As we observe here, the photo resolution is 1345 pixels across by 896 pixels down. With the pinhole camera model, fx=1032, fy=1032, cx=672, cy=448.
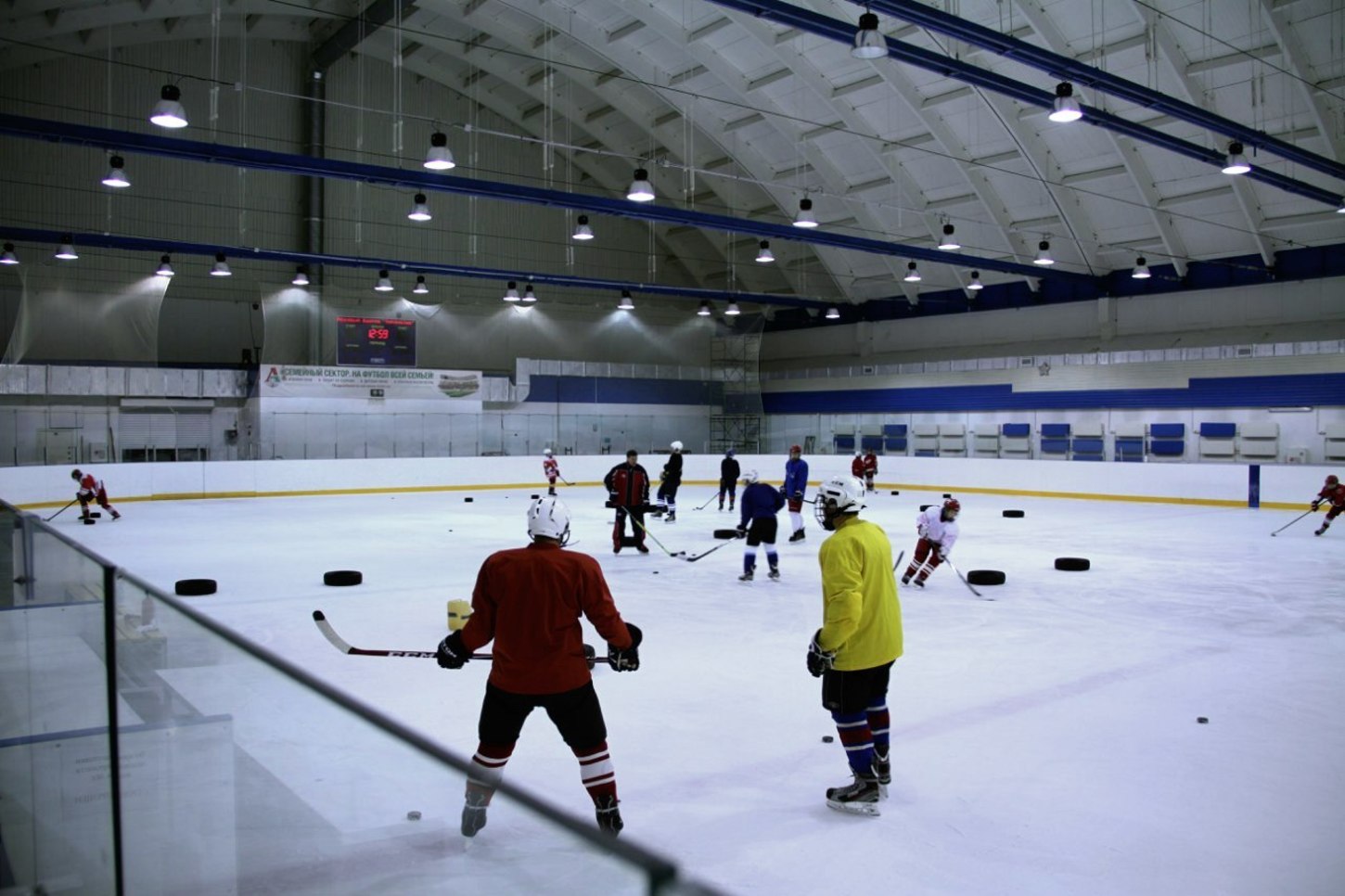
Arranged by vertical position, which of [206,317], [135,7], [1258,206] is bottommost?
[206,317]

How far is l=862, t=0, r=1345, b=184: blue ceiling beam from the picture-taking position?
12664 mm

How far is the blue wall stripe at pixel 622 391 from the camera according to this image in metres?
30.4

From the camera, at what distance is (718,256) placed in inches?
1385

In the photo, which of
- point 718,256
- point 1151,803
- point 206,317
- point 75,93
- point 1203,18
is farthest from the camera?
point 718,256

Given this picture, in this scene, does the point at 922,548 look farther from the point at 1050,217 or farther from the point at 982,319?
the point at 982,319

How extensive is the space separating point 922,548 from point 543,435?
19.6 meters

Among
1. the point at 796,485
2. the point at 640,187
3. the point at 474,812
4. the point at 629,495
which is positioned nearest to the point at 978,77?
the point at 640,187

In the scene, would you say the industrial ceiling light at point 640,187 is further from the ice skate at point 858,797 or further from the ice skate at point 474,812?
the ice skate at point 474,812

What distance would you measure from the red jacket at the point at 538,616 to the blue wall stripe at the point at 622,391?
26650 mm

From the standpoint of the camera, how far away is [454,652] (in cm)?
375

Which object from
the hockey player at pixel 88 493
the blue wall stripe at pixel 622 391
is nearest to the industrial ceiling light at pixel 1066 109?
the hockey player at pixel 88 493

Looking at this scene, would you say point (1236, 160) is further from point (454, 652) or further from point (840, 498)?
point (454, 652)

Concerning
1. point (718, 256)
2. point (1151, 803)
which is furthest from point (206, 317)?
point (1151, 803)

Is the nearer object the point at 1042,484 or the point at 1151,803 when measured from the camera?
the point at 1151,803
